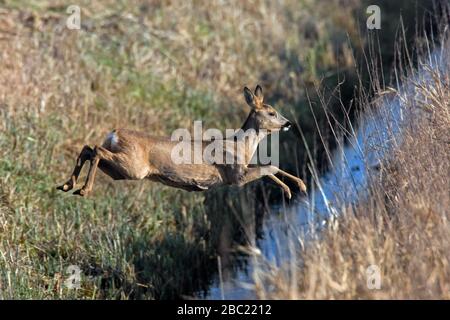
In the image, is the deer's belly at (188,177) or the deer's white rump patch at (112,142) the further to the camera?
the deer's belly at (188,177)

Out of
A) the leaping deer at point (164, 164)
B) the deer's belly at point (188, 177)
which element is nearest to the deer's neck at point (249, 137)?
the leaping deer at point (164, 164)

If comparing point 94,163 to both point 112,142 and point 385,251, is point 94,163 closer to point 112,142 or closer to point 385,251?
point 112,142

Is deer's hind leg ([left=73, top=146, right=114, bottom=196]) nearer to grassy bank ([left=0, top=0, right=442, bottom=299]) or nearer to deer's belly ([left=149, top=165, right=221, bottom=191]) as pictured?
deer's belly ([left=149, top=165, right=221, bottom=191])

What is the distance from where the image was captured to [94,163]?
1020cm

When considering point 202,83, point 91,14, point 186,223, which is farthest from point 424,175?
point 91,14

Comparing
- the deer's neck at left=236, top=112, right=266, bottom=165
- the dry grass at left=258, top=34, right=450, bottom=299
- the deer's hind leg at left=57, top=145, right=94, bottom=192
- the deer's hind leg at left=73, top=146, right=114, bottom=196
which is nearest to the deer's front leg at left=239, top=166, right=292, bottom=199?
the deer's neck at left=236, top=112, right=266, bottom=165

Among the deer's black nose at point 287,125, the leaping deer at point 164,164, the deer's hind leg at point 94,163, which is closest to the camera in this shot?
the deer's hind leg at point 94,163

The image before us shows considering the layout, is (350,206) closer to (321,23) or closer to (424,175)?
(424,175)

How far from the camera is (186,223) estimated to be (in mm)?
13531

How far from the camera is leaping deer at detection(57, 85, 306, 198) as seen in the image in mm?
10328

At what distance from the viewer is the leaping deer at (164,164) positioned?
10328 millimetres

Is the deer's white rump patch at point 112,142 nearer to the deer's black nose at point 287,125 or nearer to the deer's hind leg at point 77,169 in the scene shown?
the deer's hind leg at point 77,169

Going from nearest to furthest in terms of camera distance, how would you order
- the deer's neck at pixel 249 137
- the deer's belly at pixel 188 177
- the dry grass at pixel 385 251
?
1. the dry grass at pixel 385 251
2. the deer's belly at pixel 188 177
3. the deer's neck at pixel 249 137

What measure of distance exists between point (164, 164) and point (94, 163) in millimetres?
683
